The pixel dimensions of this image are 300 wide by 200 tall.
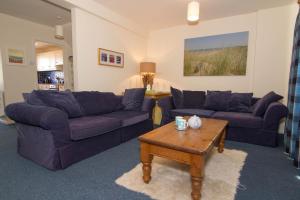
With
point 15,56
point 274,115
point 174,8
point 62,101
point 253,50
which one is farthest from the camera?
point 15,56

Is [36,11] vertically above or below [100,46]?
above

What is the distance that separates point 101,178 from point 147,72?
10.1ft

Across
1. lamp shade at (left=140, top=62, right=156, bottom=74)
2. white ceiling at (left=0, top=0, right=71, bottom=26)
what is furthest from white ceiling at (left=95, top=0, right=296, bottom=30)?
white ceiling at (left=0, top=0, right=71, bottom=26)

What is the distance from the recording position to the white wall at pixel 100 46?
3.06 meters

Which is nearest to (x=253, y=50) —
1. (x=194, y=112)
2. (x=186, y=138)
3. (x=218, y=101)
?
(x=218, y=101)

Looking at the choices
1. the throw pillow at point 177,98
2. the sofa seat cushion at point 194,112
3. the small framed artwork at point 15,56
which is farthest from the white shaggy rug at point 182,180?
the small framed artwork at point 15,56

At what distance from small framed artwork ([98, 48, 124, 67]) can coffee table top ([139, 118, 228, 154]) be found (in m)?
2.30

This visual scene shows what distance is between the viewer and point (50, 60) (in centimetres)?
671

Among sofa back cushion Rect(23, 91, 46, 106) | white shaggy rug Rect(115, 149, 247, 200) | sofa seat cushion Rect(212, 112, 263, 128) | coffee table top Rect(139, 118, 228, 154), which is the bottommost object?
white shaggy rug Rect(115, 149, 247, 200)

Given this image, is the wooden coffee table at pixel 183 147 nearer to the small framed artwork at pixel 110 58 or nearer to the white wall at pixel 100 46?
the white wall at pixel 100 46

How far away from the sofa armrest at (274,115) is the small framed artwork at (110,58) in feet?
9.98

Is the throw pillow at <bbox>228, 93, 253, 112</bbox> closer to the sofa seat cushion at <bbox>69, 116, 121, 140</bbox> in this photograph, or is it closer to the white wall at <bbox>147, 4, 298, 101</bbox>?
the white wall at <bbox>147, 4, 298, 101</bbox>

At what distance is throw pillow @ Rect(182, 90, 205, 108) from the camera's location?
144 inches

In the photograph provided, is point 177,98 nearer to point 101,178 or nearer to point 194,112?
point 194,112
